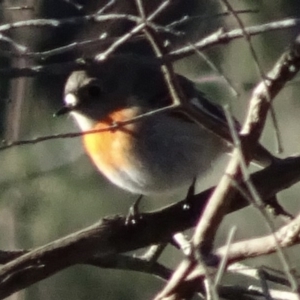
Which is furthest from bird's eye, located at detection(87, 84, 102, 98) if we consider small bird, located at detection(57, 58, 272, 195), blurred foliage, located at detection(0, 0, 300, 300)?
blurred foliage, located at detection(0, 0, 300, 300)

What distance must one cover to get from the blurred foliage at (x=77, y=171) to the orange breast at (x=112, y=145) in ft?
4.00

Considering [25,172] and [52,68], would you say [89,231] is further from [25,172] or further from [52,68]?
[25,172]

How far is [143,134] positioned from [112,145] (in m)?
0.14

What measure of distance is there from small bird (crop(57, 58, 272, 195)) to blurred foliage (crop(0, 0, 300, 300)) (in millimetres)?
1167

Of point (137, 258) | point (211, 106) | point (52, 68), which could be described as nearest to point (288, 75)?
point (52, 68)

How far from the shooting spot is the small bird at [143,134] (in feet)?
8.75

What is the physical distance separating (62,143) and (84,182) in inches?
13.5

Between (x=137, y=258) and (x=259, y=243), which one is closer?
(x=259, y=243)

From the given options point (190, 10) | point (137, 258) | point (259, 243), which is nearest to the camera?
point (259, 243)

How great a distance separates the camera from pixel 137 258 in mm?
2145

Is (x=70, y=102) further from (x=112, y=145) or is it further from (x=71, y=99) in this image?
(x=112, y=145)

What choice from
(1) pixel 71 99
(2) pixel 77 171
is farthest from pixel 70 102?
(2) pixel 77 171

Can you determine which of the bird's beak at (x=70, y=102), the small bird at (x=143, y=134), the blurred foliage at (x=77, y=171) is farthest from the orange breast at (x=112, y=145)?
the blurred foliage at (x=77, y=171)

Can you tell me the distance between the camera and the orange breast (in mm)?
2699
